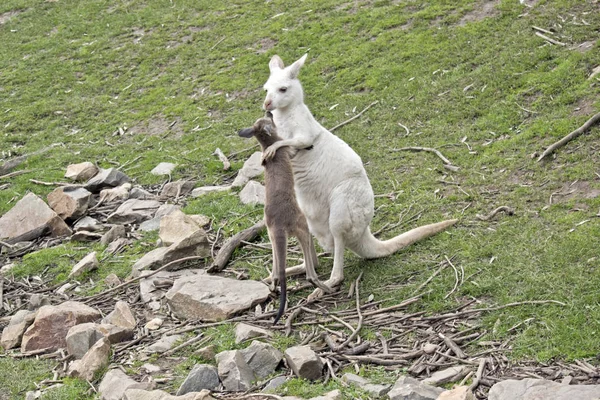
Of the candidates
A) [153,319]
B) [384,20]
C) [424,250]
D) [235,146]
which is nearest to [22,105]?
[235,146]

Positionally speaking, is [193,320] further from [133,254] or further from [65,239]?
[65,239]

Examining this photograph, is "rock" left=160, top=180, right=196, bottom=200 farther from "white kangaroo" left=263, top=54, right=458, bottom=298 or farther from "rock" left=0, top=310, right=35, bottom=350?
"white kangaroo" left=263, top=54, right=458, bottom=298

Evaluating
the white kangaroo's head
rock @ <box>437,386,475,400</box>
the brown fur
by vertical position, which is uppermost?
the white kangaroo's head

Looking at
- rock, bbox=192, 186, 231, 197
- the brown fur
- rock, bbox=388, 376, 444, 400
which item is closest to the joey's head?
the brown fur

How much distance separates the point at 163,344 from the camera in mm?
5922

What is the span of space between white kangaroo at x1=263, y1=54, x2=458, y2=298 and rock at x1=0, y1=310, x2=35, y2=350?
2418 millimetres

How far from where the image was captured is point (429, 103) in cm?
975

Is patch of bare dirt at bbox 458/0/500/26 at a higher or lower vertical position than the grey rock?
higher

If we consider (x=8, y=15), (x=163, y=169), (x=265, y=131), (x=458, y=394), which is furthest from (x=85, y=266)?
(x=8, y=15)

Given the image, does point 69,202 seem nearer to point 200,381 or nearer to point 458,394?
point 200,381

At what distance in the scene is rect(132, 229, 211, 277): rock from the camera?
7.33 m

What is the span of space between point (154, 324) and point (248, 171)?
3.25m

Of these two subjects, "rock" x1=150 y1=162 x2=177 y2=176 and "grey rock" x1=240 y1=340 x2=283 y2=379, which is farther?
"rock" x1=150 y1=162 x2=177 y2=176

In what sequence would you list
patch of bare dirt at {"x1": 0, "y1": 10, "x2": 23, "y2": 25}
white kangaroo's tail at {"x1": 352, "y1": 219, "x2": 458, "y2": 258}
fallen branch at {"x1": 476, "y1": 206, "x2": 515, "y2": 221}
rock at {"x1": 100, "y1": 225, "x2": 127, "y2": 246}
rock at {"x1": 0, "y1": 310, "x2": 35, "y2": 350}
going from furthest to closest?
patch of bare dirt at {"x1": 0, "y1": 10, "x2": 23, "y2": 25} → rock at {"x1": 100, "y1": 225, "x2": 127, "y2": 246} → fallen branch at {"x1": 476, "y1": 206, "x2": 515, "y2": 221} → white kangaroo's tail at {"x1": 352, "y1": 219, "x2": 458, "y2": 258} → rock at {"x1": 0, "y1": 310, "x2": 35, "y2": 350}
